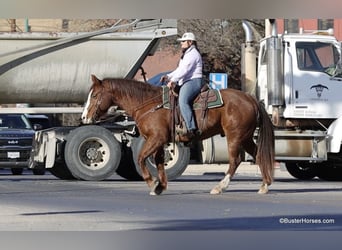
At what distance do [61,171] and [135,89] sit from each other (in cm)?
579

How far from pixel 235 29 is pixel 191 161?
13592 mm

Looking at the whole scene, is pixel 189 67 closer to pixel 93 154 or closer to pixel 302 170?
pixel 93 154

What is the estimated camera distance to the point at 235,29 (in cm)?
3544

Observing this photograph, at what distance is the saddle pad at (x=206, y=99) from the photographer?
17250 millimetres

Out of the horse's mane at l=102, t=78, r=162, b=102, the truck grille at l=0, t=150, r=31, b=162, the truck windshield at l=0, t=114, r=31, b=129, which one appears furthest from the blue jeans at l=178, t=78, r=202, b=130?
the truck windshield at l=0, t=114, r=31, b=129

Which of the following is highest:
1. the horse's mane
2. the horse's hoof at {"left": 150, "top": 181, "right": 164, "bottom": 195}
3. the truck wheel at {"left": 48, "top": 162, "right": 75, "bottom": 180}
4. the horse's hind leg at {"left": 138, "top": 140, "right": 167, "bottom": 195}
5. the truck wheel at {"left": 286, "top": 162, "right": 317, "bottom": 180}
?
the horse's mane

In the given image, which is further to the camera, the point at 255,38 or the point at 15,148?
the point at 15,148

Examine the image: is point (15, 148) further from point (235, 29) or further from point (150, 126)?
A: point (235, 29)

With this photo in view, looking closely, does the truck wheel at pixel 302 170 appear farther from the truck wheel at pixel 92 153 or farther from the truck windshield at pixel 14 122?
the truck windshield at pixel 14 122

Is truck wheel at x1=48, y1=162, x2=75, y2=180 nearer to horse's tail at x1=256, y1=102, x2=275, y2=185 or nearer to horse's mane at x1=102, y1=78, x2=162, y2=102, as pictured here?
horse's mane at x1=102, y1=78, x2=162, y2=102

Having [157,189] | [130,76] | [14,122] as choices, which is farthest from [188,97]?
[14,122]

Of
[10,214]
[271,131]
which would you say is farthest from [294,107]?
[10,214]

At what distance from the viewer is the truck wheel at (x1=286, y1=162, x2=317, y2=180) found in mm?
24141

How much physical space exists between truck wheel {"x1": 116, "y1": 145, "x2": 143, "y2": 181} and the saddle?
15.9 ft
